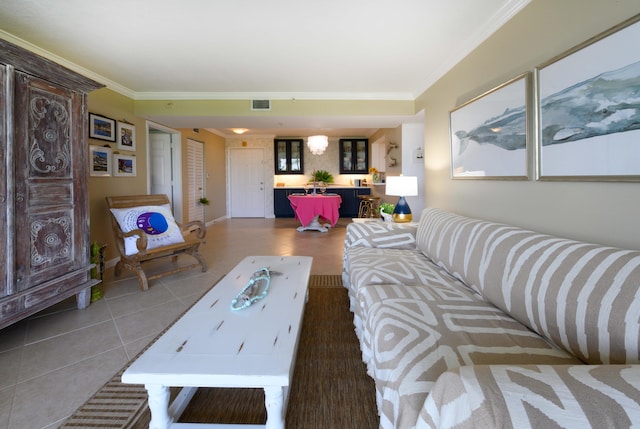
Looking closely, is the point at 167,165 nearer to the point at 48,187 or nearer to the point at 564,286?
the point at 48,187

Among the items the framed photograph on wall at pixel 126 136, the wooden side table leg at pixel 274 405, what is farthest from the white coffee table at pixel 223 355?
the framed photograph on wall at pixel 126 136

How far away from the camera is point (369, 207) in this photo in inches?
293

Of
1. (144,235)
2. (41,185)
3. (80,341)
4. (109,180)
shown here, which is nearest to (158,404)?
(80,341)

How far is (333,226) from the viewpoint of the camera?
707 centimetres

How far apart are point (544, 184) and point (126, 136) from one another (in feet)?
15.2

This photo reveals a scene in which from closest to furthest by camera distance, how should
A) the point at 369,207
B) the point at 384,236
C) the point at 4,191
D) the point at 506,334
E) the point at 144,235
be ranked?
the point at 506,334
the point at 4,191
the point at 384,236
the point at 144,235
the point at 369,207

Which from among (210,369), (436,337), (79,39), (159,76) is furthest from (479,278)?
(159,76)

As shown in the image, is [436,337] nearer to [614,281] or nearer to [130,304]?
[614,281]

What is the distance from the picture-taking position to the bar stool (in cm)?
709

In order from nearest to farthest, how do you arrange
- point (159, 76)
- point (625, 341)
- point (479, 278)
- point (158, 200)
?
point (625, 341) < point (479, 278) < point (159, 76) < point (158, 200)

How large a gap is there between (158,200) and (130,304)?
5.50ft

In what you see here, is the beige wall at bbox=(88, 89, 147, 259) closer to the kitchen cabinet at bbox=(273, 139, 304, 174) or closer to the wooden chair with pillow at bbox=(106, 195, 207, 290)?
the wooden chair with pillow at bbox=(106, 195, 207, 290)

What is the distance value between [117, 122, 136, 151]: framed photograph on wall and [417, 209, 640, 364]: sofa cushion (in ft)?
14.0

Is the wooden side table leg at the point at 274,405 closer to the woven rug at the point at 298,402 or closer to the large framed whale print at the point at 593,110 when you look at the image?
the woven rug at the point at 298,402
